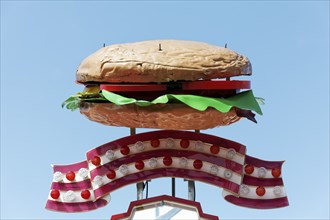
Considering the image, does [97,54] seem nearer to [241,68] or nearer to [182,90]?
[182,90]

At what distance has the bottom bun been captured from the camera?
9.43 m

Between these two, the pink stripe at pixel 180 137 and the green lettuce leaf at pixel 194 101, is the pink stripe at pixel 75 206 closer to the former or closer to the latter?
the pink stripe at pixel 180 137

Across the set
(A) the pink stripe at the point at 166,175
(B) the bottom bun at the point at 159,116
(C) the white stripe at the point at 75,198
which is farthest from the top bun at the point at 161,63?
(C) the white stripe at the point at 75,198

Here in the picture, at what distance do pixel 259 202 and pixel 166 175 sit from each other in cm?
126

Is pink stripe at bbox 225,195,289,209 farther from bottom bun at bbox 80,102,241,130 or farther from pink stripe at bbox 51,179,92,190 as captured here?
pink stripe at bbox 51,179,92,190

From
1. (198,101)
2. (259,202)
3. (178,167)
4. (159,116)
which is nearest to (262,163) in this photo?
(259,202)

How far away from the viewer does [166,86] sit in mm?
9438

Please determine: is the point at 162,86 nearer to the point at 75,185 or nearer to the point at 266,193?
the point at 75,185

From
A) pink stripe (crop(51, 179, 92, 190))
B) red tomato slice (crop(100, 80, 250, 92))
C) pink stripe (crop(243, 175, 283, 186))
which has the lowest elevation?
pink stripe (crop(243, 175, 283, 186))

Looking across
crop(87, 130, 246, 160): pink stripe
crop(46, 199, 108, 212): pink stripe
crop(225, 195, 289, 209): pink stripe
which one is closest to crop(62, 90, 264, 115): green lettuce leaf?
crop(87, 130, 246, 160): pink stripe

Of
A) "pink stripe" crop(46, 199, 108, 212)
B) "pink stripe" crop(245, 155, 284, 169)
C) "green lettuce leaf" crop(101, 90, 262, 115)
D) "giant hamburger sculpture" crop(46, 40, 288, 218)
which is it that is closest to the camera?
"green lettuce leaf" crop(101, 90, 262, 115)

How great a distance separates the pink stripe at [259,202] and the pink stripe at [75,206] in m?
1.66

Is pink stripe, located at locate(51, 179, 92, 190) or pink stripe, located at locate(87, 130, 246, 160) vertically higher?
pink stripe, located at locate(87, 130, 246, 160)

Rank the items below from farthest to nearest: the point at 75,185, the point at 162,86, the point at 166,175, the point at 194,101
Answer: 1. the point at 75,185
2. the point at 166,175
3. the point at 162,86
4. the point at 194,101
